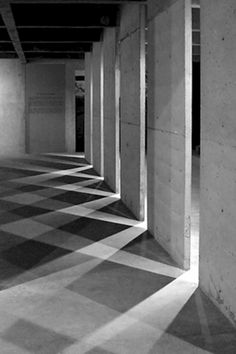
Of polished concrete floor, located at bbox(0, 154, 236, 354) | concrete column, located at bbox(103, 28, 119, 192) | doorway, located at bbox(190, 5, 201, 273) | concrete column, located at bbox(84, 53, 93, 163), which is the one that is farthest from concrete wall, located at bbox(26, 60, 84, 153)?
polished concrete floor, located at bbox(0, 154, 236, 354)

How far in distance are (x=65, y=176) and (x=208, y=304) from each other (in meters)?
7.69

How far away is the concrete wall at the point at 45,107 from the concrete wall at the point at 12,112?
23cm

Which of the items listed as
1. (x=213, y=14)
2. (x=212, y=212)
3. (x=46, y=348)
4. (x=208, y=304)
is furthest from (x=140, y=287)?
(x=213, y=14)

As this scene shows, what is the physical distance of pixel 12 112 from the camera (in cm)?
1702

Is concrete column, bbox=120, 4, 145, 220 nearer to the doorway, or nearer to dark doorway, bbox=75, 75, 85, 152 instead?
the doorway

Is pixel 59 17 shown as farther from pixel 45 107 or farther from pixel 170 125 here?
pixel 45 107

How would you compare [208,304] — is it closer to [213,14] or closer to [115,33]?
[213,14]

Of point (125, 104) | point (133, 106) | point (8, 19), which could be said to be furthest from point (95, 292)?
point (8, 19)

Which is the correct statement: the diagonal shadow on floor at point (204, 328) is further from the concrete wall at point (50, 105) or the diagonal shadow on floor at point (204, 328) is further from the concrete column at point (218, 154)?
the concrete wall at point (50, 105)

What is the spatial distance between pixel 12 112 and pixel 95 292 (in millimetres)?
13594

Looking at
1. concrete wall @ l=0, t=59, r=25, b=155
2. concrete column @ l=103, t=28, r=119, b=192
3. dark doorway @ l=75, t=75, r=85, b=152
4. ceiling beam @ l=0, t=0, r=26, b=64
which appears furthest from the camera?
dark doorway @ l=75, t=75, r=85, b=152

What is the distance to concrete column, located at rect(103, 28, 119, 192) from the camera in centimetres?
899

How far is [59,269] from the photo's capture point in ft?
15.7

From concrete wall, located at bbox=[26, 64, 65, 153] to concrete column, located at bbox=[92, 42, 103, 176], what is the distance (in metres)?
4.97
